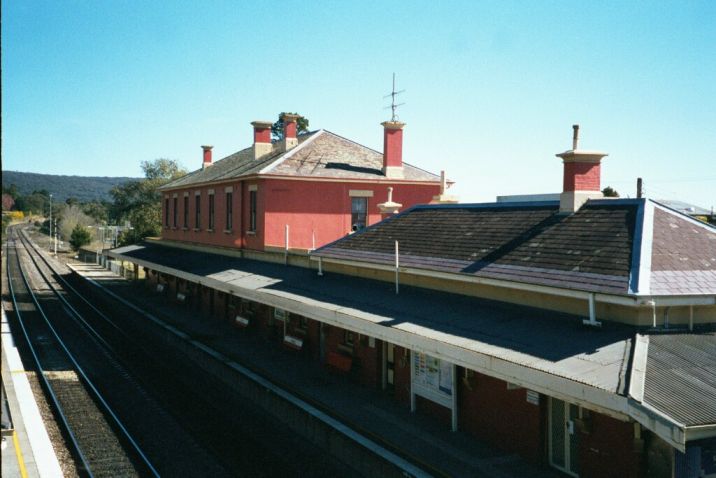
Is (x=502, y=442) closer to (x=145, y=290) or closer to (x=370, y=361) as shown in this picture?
(x=370, y=361)

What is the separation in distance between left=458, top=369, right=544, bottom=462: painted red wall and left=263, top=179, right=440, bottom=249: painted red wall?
13.6 m

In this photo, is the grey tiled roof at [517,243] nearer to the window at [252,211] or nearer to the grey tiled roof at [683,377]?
the grey tiled roof at [683,377]

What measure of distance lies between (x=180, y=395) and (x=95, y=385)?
9.97 ft

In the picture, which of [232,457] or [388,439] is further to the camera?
[232,457]

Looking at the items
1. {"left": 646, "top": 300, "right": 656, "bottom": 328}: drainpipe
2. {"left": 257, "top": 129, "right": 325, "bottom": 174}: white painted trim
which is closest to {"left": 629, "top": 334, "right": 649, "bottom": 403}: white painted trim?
{"left": 646, "top": 300, "right": 656, "bottom": 328}: drainpipe

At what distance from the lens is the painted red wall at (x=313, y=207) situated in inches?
985

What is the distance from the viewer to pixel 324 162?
27.2 m

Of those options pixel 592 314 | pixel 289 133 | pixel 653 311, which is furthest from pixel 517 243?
pixel 289 133

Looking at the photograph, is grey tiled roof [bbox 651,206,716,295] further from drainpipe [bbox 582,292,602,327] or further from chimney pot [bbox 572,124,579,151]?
chimney pot [bbox 572,124,579,151]

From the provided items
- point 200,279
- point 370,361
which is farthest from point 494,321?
point 200,279

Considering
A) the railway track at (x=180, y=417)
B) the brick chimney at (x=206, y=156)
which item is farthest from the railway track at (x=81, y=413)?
Result: the brick chimney at (x=206, y=156)

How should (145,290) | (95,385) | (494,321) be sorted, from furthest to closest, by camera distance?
(145,290) → (95,385) → (494,321)

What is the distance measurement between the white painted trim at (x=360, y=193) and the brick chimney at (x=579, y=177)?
44.0 ft

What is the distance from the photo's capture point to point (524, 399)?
1070cm
